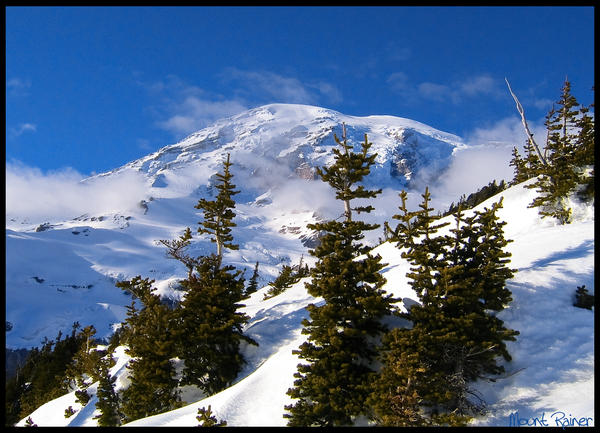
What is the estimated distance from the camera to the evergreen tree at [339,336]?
15070 millimetres

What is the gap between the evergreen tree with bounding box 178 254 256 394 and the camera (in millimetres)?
21844

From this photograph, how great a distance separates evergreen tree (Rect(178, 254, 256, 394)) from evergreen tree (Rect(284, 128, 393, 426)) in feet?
22.6

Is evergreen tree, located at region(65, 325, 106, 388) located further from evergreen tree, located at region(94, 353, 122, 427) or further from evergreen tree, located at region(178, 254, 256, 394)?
evergreen tree, located at region(178, 254, 256, 394)

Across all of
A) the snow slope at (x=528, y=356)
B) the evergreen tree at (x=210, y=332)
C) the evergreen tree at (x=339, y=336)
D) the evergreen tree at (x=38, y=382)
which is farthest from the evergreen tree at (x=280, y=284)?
the evergreen tree at (x=38, y=382)

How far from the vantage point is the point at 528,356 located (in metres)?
16.2

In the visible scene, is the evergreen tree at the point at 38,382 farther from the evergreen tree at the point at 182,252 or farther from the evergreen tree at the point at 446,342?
the evergreen tree at the point at 446,342

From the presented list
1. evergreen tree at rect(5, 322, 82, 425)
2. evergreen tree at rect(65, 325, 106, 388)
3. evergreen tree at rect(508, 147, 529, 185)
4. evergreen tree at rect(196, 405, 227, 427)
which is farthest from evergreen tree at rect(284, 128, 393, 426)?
evergreen tree at rect(508, 147, 529, 185)

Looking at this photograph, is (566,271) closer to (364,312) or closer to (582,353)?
(582,353)

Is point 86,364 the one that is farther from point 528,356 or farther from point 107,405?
point 528,356

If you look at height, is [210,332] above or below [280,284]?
below

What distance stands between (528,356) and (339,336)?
8682 millimetres

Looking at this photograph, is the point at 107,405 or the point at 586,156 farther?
the point at 586,156

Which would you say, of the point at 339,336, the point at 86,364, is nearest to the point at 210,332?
the point at 339,336
